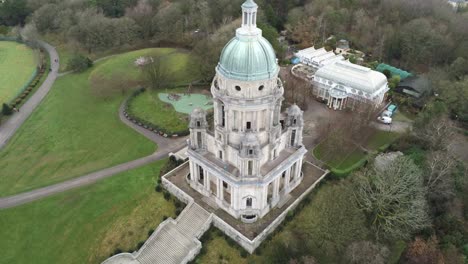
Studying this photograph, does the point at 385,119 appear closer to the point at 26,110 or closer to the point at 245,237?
the point at 245,237

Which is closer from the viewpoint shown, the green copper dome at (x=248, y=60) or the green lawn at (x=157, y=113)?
the green copper dome at (x=248, y=60)

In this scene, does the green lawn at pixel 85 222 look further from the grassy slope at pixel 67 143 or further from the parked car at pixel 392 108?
the parked car at pixel 392 108

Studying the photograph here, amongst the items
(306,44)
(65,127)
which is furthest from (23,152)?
(306,44)

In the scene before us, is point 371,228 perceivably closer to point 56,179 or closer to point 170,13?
point 56,179

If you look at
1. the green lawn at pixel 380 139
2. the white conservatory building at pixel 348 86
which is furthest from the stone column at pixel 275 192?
the white conservatory building at pixel 348 86

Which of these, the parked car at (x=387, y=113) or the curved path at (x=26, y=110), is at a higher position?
A: the parked car at (x=387, y=113)

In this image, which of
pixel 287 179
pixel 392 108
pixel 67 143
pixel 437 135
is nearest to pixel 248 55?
pixel 287 179
